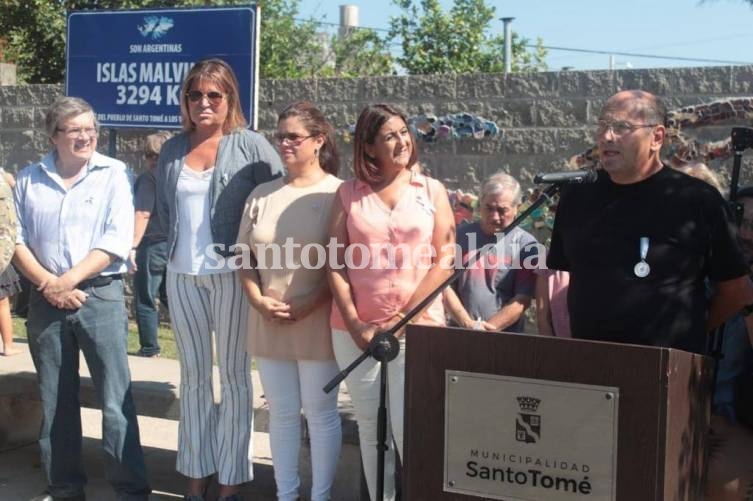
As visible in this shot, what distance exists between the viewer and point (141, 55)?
8336 millimetres

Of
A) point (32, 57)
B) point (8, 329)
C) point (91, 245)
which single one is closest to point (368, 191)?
point (91, 245)

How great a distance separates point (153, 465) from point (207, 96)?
226cm

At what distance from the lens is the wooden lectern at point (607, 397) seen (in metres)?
2.71

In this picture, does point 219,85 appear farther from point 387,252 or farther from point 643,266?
point 643,266

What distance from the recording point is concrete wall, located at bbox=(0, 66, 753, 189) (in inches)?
274

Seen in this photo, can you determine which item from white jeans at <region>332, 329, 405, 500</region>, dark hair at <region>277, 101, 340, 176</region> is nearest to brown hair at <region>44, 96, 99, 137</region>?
dark hair at <region>277, 101, 340, 176</region>

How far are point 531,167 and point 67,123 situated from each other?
12.5 ft

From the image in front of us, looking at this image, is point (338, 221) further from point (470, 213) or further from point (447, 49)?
point (447, 49)

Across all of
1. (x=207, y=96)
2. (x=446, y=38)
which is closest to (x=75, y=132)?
(x=207, y=96)

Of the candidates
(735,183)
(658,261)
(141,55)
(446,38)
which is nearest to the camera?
(658,261)

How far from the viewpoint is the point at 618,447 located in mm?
2748

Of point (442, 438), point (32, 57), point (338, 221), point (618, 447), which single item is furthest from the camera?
point (32, 57)

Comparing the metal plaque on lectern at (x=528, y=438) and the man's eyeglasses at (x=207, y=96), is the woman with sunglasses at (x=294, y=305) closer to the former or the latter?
the man's eyeglasses at (x=207, y=96)

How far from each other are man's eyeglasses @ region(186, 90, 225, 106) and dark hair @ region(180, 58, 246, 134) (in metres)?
0.03
